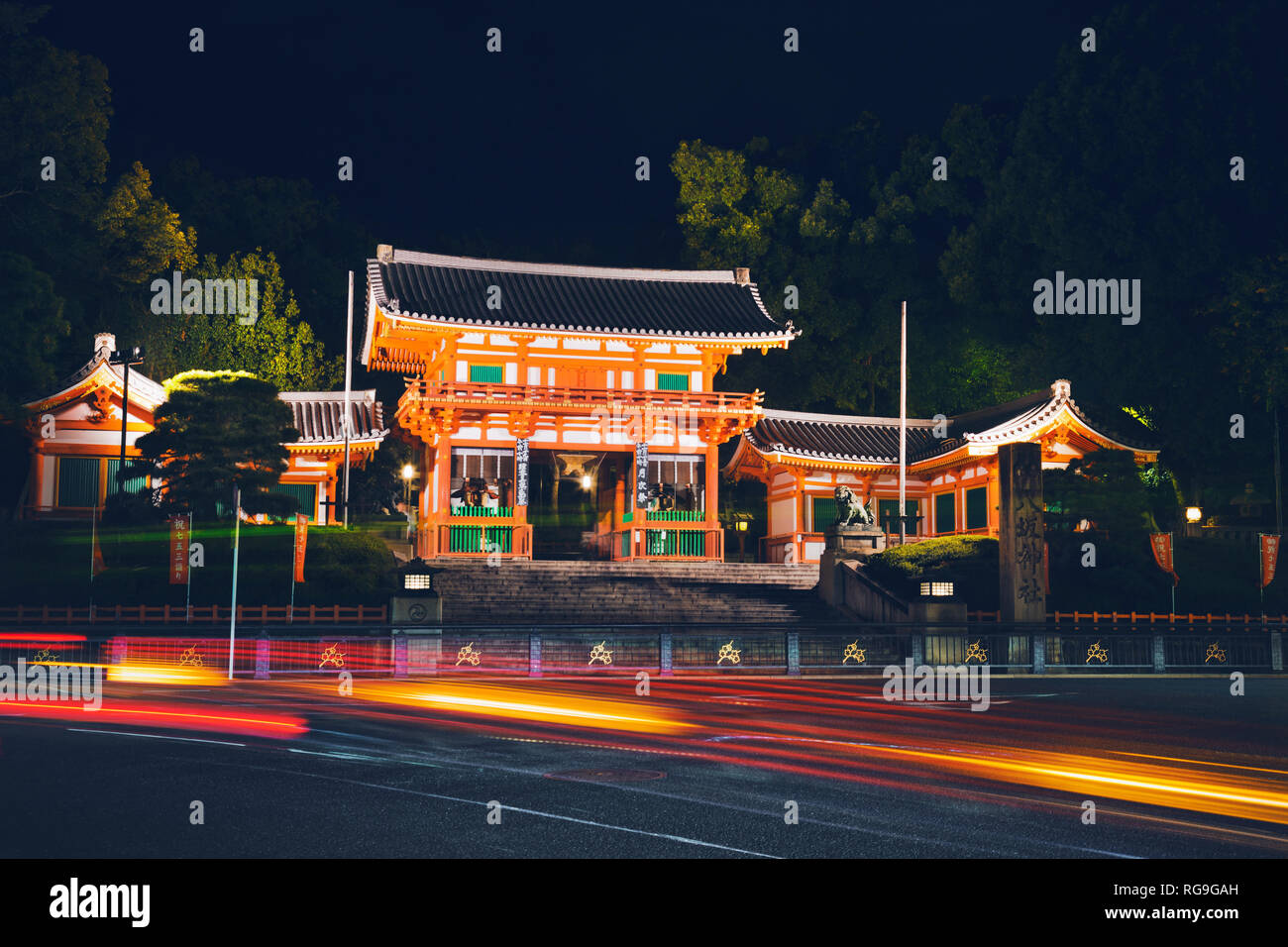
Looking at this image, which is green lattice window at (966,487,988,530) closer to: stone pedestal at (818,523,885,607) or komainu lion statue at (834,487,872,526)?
komainu lion statue at (834,487,872,526)

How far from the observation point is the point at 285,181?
179 feet

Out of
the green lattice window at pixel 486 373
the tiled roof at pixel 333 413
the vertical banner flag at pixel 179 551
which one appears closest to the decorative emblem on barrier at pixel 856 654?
the vertical banner flag at pixel 179 551

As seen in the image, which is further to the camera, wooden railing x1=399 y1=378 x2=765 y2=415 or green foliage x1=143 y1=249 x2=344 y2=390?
green foliage x1=143 y1=249 x2=344 y2=390

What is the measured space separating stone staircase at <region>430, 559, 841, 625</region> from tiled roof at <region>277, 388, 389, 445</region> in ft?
31.7

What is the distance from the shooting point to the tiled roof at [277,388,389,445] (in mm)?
38031

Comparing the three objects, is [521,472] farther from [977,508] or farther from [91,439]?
[977,508]

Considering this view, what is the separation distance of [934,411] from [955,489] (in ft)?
23.9

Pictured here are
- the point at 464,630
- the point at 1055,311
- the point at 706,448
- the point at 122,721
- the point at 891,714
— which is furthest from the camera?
the point at 1055,311

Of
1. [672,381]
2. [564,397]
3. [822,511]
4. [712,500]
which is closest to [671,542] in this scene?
[712,500]

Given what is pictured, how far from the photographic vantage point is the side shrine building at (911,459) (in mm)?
36312

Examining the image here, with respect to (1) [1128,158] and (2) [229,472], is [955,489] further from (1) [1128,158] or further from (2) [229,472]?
(2) [229,472]

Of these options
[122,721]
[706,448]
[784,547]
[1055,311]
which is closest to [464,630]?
[122,721]

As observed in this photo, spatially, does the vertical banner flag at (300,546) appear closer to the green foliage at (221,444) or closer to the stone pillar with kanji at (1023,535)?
the green foliage at (221,444)

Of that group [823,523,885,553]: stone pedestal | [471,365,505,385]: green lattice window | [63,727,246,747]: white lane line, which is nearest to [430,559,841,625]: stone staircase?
[823,523,885,553]: stone pedestal
